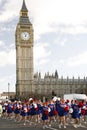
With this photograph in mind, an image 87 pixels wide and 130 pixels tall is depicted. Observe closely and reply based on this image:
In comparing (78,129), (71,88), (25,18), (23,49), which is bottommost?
(78,129)

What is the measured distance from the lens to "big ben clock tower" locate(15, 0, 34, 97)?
153 metres

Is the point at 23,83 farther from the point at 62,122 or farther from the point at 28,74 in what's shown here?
the point at 62,122

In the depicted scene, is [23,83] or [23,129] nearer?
[23,129]

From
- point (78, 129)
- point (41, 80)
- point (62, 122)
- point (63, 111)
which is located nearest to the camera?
point (78, 129)

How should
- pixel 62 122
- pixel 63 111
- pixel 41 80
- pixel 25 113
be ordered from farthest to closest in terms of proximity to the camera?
1. pixel 41 80
2. pixel 25 113
3. pixel 62 122
4. pixel 63 111

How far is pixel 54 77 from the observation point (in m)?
180

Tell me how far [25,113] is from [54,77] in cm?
15254

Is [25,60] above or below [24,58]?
below

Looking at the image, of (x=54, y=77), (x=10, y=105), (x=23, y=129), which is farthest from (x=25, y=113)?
(x=54, y=77)

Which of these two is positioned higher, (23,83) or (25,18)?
(25,18)

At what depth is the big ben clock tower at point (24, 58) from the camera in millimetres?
152675

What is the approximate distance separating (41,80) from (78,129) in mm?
147030

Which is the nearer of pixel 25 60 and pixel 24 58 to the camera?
pixel 24 58

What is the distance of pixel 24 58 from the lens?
15475cm
